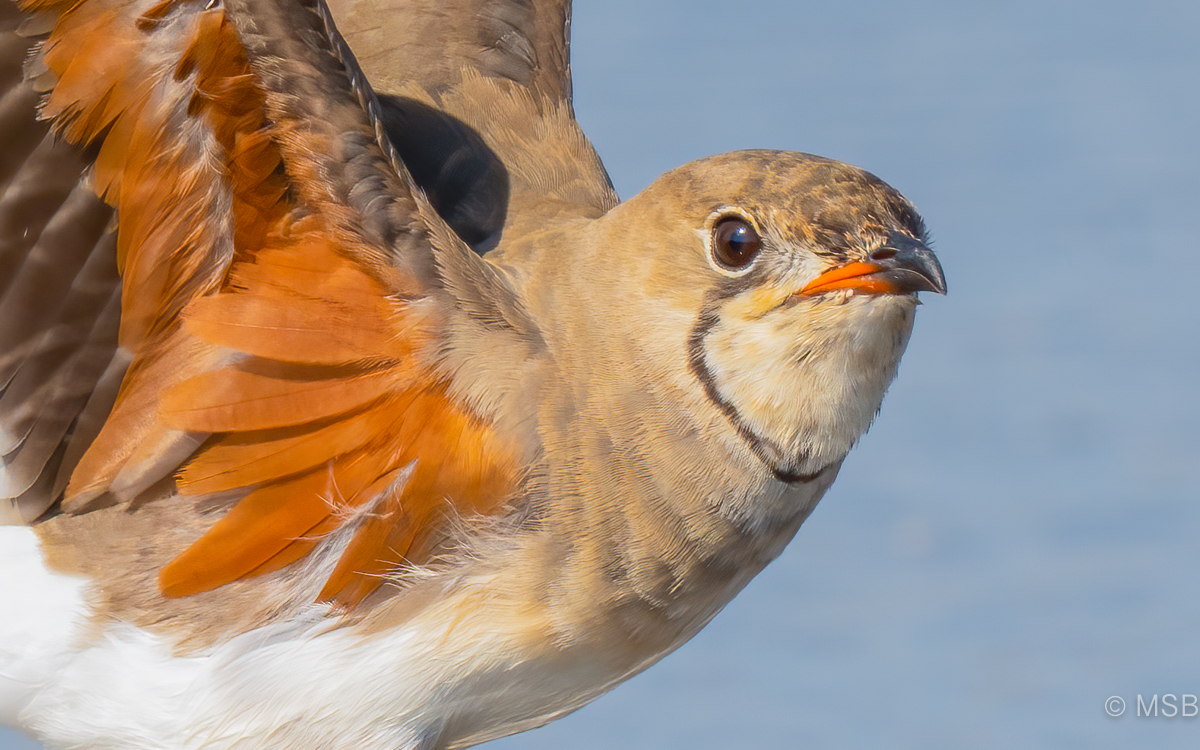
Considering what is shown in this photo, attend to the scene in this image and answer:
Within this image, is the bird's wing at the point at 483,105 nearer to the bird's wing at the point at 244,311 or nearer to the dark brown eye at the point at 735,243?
the bird's wing at the point at 244,311

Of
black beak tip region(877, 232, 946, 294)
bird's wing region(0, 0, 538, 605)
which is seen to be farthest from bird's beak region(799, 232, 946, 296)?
bird's wing region(0, 0, 538, 605)

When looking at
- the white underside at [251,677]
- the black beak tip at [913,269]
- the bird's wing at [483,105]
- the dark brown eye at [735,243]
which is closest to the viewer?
the black beak tip at [913,269]

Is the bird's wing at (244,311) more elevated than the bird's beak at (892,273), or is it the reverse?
the bird's beak at (892,273)

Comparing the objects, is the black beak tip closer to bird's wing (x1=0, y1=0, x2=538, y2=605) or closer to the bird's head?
the bird's head

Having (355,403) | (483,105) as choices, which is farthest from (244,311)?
(483,105)

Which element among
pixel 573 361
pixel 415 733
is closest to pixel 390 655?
pixel 415 733

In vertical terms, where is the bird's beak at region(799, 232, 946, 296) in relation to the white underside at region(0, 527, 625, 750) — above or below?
above

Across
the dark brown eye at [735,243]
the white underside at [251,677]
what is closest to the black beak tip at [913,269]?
the dark brown eye at [735,243]
